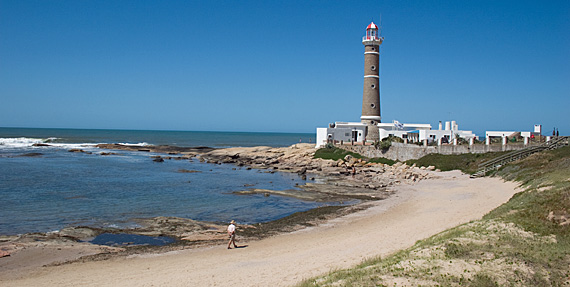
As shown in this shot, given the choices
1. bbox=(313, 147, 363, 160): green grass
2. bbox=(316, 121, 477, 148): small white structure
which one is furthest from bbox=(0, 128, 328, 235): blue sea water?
bbox=(316, 121, 477, 148): small white structure

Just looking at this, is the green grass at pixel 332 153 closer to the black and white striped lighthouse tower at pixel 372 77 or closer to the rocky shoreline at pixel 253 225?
the rocky shoreline at pixel 253 225

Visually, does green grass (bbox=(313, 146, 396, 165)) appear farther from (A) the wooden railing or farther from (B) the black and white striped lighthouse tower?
(A) the wooden railing

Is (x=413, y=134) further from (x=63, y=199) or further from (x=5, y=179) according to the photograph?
(x=5, y=179)

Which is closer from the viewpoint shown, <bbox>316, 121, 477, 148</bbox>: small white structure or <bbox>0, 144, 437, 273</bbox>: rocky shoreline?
<bbox>0, 144, 437, 273</bbox>: rocky shoreline

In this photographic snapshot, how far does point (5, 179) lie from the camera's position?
34906 millimetres

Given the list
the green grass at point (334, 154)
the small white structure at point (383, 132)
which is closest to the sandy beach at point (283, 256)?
the green grass at point (334, 154)

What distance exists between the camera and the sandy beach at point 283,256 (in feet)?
42.0

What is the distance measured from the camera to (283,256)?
1530 cm

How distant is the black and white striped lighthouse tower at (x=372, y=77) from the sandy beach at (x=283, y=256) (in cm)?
3273

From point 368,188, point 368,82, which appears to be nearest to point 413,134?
point 368,82

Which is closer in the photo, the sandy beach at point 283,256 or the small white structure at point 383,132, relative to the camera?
the sandy beach at point 283,256

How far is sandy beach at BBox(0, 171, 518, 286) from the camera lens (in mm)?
12789

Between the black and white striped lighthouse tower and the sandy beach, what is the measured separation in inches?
1289

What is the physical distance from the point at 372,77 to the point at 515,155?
82.9ft
